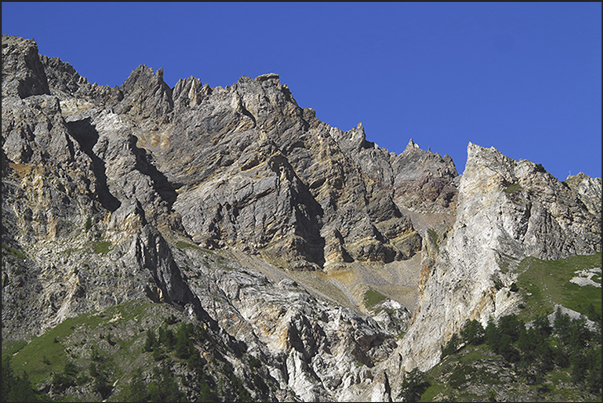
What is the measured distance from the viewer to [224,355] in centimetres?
18100

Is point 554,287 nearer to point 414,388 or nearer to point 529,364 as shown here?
point 529,364

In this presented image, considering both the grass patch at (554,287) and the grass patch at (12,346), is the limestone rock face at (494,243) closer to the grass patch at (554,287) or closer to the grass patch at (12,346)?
the grass patch at (554,287)

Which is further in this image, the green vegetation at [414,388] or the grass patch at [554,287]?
the grass patch at [554,287]

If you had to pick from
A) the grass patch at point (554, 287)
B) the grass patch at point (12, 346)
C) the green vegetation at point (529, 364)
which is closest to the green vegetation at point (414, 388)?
the green vegetation at point (529, 364)

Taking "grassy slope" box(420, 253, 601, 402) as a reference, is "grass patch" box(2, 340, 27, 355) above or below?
above

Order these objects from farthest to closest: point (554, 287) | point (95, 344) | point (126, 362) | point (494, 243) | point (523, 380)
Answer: point (494, 243)
point (95, 344)
point (126, 362)
point (554, 287)
point (523, 380)

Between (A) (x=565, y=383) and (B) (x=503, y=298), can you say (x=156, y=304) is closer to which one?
(B) (x=503, y=298)

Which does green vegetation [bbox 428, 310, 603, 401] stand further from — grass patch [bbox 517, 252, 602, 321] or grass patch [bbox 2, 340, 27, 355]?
grass patch [bbox 2, 340, 27, 355]

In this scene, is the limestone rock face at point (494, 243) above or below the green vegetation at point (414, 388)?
above

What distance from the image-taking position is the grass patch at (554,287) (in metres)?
150

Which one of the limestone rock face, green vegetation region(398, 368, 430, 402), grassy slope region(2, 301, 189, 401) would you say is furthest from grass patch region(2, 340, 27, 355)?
the limestone rock face

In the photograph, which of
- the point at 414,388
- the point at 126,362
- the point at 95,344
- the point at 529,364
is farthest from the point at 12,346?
the point at 529,364

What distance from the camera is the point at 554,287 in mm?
157625

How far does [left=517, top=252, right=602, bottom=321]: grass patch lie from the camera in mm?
149500
